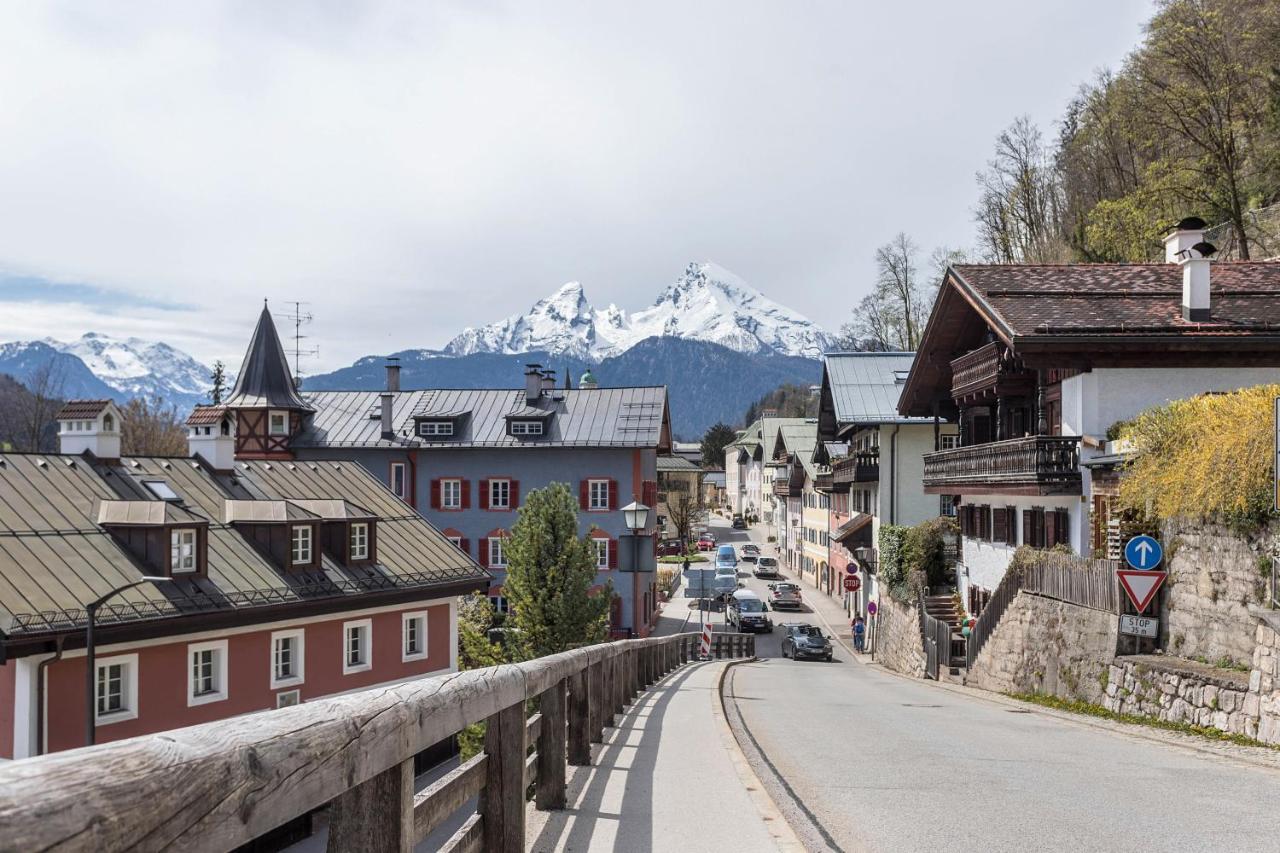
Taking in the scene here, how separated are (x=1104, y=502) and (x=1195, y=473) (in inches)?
226

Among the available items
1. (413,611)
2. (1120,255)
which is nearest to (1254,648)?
(413,611)

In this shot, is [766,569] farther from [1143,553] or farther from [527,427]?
[1143,553]

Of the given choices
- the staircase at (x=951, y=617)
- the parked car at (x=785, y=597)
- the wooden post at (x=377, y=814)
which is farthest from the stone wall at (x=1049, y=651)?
the parked car at (x=785, y=597)

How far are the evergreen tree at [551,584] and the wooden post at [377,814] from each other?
26.7 metres

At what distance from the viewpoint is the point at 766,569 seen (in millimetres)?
74938

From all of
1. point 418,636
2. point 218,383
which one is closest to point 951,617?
point 418,636

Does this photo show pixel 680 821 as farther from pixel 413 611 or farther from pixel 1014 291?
pixel 413 611

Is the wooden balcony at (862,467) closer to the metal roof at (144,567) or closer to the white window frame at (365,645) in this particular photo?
the metal roof at (144,567)

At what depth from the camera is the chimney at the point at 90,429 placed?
27.0m

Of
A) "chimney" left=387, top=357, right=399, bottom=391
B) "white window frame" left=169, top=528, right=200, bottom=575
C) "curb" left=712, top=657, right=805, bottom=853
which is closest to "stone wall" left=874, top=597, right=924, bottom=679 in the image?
"white window frame" left=169, top=528, right=200, bottom=575

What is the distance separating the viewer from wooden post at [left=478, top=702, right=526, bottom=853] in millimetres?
4391

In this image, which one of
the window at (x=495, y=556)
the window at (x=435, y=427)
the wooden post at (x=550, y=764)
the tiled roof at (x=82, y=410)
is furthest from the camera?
the window at (x=435, y=427)

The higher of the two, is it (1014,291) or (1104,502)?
(1014,291)

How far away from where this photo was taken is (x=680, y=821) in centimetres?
634
